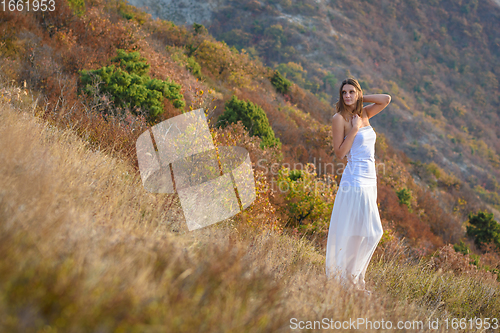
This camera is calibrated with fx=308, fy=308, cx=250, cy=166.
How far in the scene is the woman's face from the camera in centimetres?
330

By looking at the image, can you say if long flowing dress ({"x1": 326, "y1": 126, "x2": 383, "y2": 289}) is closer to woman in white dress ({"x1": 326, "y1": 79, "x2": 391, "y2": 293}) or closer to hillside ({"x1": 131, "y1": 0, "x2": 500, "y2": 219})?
woman in white dress ({"x1": 326, "y1": 79, "x2": 391, "y2": 293})

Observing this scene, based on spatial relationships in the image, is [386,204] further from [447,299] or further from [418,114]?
[418,114]

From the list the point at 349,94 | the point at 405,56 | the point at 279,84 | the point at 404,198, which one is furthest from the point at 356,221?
the point at 405,56

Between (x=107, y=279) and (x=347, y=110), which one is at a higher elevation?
(x=347, y=110)

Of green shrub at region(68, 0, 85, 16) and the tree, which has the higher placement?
green shrub at region(68, 0, 85, 16)

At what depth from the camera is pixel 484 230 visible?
13062 mm

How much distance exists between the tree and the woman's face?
13.3 m

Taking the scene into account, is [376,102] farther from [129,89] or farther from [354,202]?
[129,89]

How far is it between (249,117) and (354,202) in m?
7.14

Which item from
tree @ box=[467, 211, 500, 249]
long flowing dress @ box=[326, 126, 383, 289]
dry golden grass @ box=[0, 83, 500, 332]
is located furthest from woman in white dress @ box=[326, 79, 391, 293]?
tree @ box=[467, 211, 500, 249]

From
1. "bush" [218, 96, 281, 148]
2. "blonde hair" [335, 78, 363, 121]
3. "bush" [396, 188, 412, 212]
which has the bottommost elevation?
"bush" [396, 188, 412, 212]

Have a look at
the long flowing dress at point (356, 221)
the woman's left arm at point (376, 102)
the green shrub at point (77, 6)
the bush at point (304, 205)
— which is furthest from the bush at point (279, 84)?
the long flowing dress at point (356, 221)

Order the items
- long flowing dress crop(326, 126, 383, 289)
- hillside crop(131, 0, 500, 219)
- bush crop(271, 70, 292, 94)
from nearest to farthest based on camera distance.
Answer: long flowing dress crop(326, 126, 383, 289)
bush crop(271, 70, 292, 94)
hillside crop(131, 0, 500, 219)

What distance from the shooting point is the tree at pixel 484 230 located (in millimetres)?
12828
